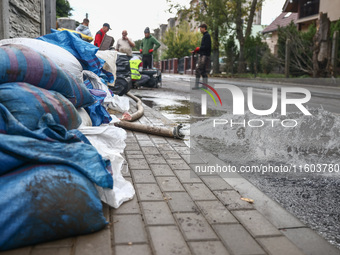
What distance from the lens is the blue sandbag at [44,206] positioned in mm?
1843

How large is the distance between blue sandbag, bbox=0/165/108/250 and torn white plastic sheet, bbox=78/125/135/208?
0.28m

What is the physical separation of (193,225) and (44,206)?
88 centimetres

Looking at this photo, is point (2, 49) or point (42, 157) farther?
point (2, 49)

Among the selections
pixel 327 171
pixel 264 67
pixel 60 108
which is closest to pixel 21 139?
pixel 60 108

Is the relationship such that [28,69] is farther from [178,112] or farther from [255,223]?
[178,112]

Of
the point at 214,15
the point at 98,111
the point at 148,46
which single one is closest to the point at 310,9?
the point at 214,15

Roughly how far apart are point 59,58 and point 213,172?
2174 mm

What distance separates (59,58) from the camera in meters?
4.06

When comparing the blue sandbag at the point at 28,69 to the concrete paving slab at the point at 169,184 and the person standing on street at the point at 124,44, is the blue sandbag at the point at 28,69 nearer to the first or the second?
the concrete paving slab at the point at 169,184

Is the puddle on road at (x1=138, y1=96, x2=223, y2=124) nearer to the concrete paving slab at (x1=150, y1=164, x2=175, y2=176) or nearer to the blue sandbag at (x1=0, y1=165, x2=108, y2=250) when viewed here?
the concrete paving slab at (x1=150, y1=164, x2=175, y2=176)

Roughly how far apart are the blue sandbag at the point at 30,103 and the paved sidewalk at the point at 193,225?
77cm

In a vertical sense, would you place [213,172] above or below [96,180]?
below

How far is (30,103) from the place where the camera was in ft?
7.98

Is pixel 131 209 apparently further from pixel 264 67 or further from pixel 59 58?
pixel 264 67
